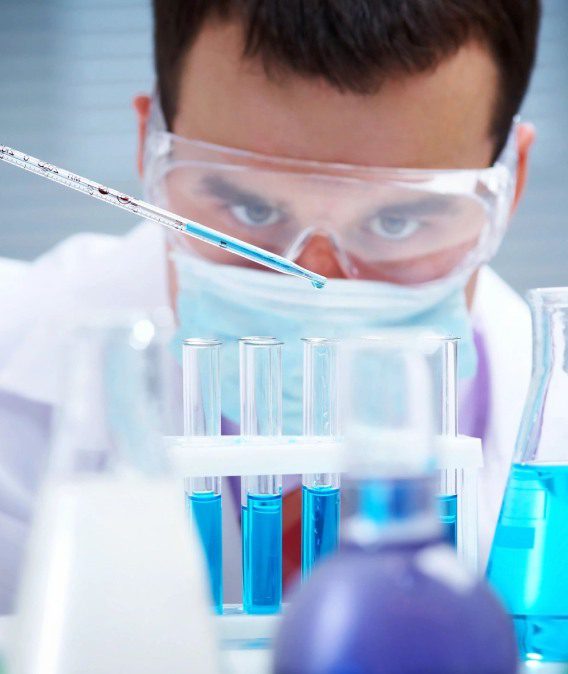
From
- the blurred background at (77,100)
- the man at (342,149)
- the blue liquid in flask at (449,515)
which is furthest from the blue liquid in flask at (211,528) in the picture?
the blurred background at (77,100)

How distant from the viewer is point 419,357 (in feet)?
1.15

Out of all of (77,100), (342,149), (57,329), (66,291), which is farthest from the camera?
(77,100)

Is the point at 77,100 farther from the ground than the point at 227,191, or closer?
farther from the ground

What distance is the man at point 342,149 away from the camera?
4.10 feet

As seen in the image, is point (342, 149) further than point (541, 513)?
Yes

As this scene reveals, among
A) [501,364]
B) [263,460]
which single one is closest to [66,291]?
[501,364]

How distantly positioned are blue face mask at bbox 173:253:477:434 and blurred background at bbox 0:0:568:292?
122cm

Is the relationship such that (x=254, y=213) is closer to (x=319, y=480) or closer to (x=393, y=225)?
(x=393, y=225)

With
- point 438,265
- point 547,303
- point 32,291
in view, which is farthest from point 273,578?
point 32,291

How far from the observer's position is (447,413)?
25.2 inches

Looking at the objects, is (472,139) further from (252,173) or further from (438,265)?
(252,173)

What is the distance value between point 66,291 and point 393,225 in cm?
70

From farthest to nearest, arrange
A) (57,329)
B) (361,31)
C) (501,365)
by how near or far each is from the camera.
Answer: (501,365)
(57,329)
(361,31)

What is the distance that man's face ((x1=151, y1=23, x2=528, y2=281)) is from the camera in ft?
4.23
